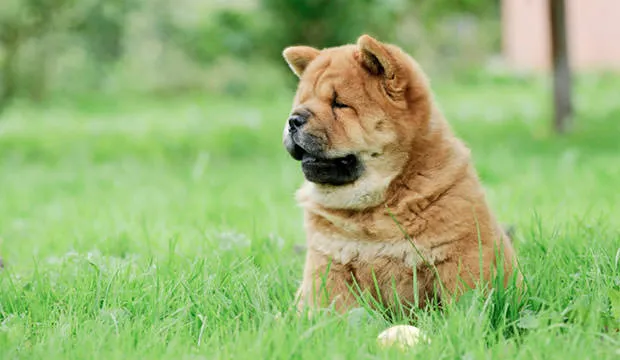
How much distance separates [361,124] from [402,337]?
860 mm

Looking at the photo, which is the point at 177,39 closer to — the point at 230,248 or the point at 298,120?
the point at 230,248

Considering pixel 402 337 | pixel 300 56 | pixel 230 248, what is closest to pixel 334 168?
pixel 300 56

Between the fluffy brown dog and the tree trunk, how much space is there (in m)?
7.11

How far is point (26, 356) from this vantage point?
276cm

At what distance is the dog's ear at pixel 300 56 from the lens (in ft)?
11.9

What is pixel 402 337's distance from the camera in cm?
277

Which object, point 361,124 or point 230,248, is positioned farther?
point 230,248

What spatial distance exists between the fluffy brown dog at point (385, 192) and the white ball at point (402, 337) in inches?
10.8

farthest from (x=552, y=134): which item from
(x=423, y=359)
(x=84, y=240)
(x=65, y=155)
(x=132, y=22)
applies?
(x=132, y=22)

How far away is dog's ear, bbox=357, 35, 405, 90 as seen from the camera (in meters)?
3.21

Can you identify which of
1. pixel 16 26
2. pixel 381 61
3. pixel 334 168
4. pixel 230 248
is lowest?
pixel 230 248

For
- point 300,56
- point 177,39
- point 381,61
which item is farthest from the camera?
point 177,39

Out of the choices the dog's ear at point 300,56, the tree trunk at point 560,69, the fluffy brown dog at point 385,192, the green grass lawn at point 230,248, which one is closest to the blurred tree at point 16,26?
the green grass lawn at point 230,248

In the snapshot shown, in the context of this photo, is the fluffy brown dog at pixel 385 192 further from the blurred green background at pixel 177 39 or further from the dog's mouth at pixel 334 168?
the blurred green background at pixel 177 39
